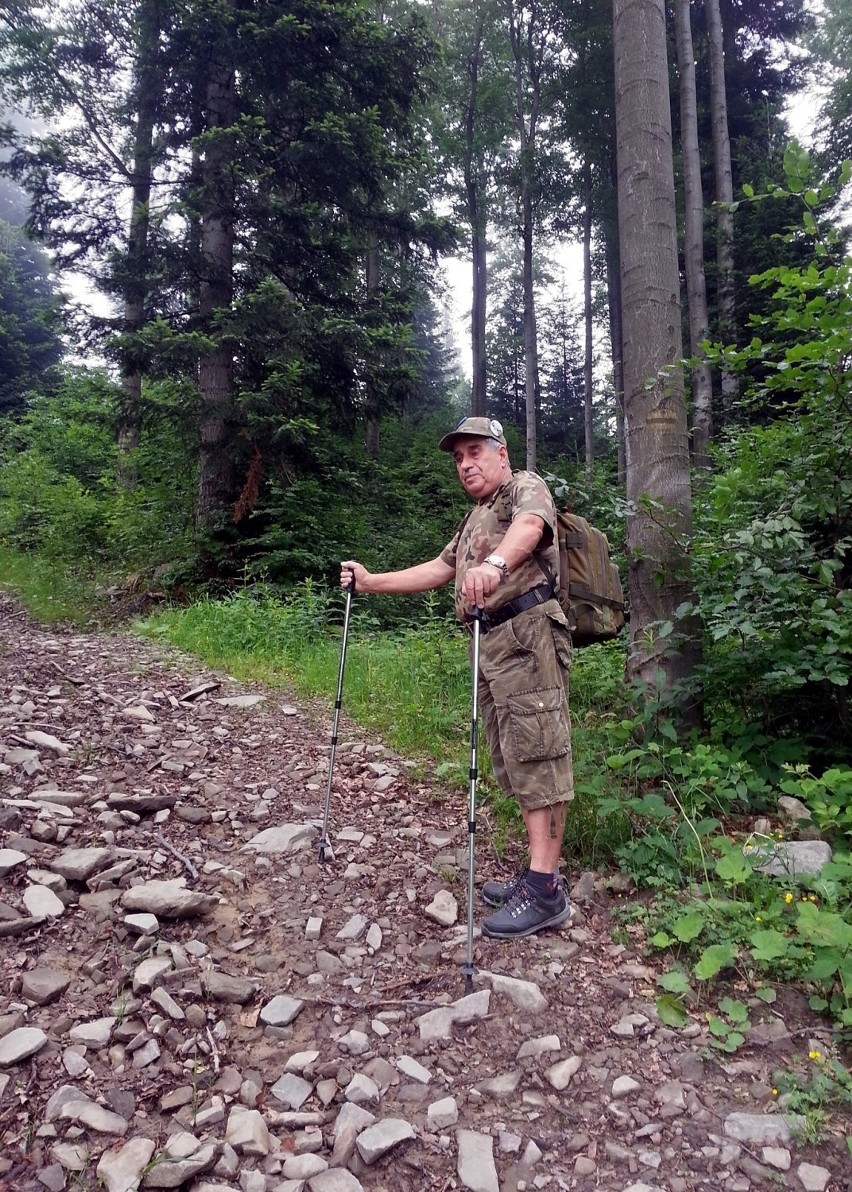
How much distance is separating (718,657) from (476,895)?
2152 millimetres

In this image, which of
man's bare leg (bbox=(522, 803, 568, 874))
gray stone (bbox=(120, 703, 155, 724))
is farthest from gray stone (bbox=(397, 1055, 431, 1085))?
gray stone (bbox=(120, 703, 155, 724))

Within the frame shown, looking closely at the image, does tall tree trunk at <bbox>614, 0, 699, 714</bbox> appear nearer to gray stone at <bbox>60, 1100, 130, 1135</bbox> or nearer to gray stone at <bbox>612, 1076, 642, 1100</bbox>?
gray stone at <bbox>612, 1076, 642, 1100</bbox>

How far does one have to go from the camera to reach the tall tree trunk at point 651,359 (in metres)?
4.29

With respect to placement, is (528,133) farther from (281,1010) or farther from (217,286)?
(281,1010)

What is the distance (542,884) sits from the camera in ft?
10.2

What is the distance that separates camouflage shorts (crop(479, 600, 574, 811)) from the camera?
10.0ft

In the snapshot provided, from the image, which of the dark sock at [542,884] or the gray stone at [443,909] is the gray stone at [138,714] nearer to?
the gray stone at [443,909]

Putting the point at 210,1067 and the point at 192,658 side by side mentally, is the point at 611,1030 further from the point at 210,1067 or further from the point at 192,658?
the point at 192,658

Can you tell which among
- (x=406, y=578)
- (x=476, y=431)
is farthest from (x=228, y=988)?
(x=476, y=431)

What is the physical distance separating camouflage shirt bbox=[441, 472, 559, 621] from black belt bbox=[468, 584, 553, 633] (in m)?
0.02

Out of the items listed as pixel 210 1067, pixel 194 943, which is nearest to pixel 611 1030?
pixel 210 1067

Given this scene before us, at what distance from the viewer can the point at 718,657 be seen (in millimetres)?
4324

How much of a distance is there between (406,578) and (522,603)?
2.96ft

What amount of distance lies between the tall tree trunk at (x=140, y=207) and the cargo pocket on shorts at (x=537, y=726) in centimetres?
801
